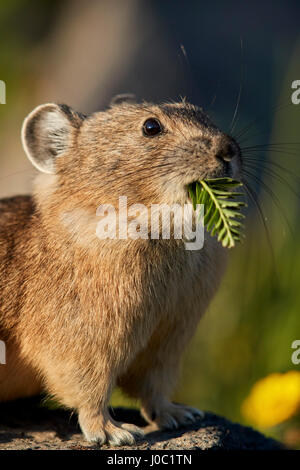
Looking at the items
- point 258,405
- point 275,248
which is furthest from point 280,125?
point 258,405

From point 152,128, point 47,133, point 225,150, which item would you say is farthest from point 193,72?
point 225,150

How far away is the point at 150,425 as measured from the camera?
6129mm

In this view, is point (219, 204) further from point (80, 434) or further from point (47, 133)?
point (80, 434)

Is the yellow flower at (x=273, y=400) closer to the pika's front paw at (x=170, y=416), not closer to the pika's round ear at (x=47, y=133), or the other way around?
the pika's front paw at (x=170, y=416)

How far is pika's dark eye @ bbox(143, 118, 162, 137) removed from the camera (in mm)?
5379

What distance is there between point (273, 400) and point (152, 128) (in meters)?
3.04

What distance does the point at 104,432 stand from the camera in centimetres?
541

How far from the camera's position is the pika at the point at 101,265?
5219mm

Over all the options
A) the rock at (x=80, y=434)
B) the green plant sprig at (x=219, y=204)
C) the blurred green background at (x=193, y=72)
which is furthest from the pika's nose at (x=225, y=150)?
the blurred green background at (x=193, y=72)

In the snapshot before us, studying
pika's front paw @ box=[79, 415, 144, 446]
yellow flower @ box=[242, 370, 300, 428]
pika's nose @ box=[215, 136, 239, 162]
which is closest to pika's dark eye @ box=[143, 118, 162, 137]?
pika's nose @ box=[215, 136, 239, 162]

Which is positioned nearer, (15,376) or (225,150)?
(225,150)

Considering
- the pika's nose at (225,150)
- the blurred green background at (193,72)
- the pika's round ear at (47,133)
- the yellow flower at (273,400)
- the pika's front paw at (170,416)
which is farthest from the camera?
the blurred green background at (193,72)

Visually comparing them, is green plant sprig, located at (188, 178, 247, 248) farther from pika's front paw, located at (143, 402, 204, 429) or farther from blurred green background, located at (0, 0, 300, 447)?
blurred green background, located at (0, 0, 300, 447)

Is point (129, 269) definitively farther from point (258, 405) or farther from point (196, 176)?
point (258, 405)
